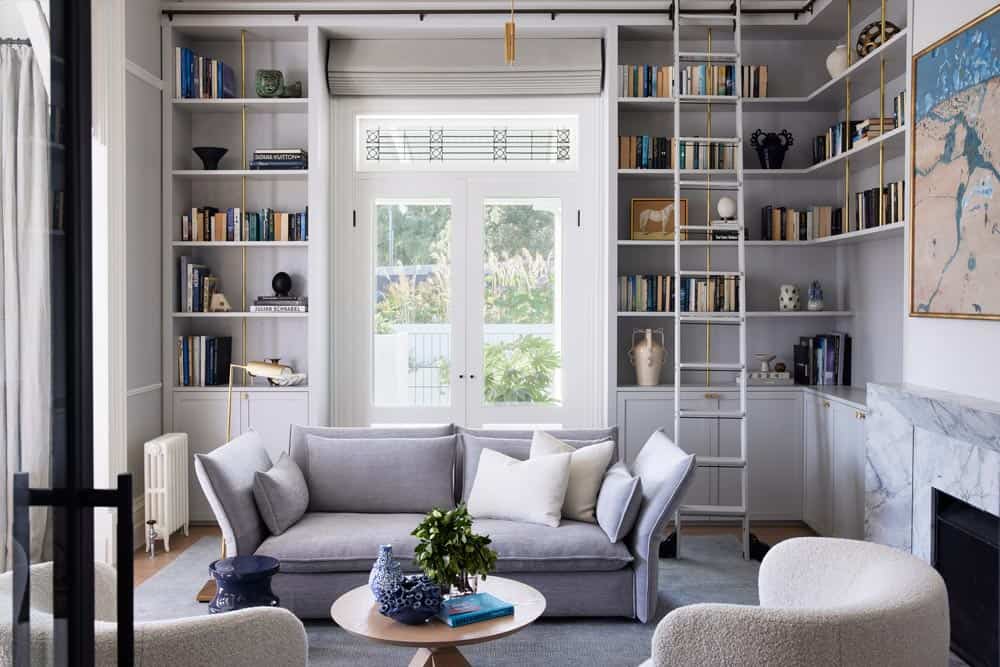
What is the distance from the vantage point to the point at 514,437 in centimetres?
453

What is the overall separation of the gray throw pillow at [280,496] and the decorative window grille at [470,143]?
250 centimetres

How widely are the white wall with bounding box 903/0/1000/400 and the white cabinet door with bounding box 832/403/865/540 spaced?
780mm

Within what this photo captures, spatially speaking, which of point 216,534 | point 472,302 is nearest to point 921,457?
point 472,302

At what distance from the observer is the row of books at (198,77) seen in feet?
18.1

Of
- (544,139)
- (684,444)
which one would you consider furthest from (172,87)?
(684,444)

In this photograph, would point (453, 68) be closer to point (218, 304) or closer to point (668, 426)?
point (218, 304)

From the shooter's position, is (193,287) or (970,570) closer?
(970,570)

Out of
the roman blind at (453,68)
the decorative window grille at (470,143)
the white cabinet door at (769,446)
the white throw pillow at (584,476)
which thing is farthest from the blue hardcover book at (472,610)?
the roman blind at (453,68)

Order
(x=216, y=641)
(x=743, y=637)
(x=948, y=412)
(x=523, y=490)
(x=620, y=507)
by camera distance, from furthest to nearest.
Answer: (x=523, y=490), (x=620, y=507), (x=948, y=412), (x=743, y=637), (x=216, y=641)

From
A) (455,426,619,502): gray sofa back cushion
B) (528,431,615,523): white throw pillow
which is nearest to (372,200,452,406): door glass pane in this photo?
(455,426,619,502): gray sofa back cushion

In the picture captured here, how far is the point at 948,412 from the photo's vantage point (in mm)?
3295

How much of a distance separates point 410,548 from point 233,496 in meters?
0.78

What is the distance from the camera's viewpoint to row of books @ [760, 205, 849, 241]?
5512 mm

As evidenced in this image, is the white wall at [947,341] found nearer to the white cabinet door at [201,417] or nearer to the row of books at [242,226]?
the row of books at [242,226]
